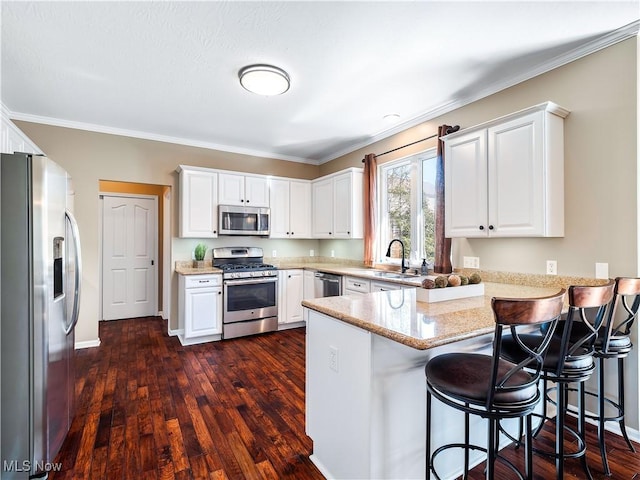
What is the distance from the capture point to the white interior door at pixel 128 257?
513cm

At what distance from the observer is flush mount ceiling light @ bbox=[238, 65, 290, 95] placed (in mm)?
2588

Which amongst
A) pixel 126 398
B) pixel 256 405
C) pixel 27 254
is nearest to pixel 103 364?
pixel 126 398

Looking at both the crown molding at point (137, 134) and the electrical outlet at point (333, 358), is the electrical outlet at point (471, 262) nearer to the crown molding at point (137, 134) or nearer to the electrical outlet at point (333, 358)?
the electrical outlet at point (333, 358)

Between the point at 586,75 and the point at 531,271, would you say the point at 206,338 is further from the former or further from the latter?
the point at 586,75

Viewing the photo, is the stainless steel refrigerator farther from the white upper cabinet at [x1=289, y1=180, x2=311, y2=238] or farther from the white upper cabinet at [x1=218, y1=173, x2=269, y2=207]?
the white upper cabinet at [x1=289, y1=180, x2=311, y2=238]

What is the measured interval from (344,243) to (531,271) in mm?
2785

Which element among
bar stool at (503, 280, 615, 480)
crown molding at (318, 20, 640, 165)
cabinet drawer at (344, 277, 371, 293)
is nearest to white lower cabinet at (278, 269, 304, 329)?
cabinet drawer at (344, 277, 371, 293)

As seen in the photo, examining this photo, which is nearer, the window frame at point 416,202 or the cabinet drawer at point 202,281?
the window frame at point 416,202

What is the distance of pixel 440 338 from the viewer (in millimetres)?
1252

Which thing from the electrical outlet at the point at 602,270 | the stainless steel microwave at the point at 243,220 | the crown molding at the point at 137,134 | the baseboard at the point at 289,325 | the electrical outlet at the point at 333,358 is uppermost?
the crown molding at the point at 137,134

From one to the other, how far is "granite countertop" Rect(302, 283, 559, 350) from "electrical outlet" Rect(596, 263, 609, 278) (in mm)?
869


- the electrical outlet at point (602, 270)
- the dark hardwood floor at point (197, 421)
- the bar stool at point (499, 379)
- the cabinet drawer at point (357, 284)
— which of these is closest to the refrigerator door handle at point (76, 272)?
the dark hardwood floor at point (197, 421)

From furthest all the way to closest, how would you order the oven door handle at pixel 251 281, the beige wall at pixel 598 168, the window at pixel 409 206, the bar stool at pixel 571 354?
the oven door handle at pixel 251 281 → the window at pixel 409 206 → the beige wall at pixel 598 168 → the bar stool at pixel 571 354

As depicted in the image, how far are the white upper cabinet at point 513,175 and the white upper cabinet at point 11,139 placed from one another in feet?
13.0
